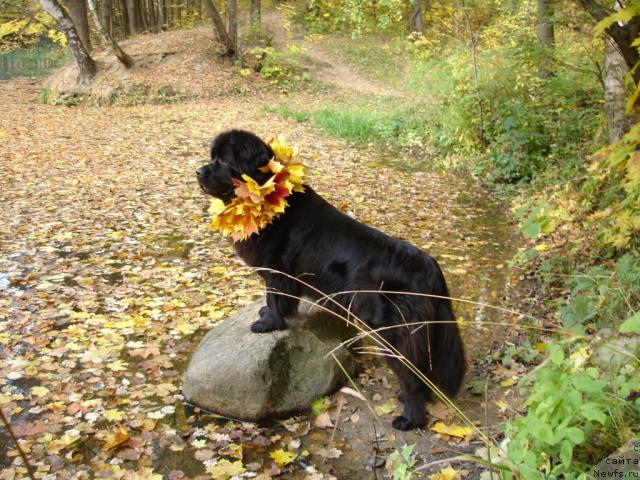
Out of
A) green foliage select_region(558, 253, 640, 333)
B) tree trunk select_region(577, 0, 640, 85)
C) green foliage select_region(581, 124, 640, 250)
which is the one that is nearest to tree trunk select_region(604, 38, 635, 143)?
green foliage select_region(581, 124, 640, 250)

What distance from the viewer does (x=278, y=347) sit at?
399 cm

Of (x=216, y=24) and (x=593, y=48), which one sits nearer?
(x=593, y=48)

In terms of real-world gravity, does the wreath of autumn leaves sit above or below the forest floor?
above

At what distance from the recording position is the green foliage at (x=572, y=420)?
1879 millimetres

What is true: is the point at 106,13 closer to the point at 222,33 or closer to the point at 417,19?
→ the point at 222,33

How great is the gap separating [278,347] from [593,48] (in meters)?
6.45

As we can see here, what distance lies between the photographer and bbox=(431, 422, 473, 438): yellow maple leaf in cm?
344

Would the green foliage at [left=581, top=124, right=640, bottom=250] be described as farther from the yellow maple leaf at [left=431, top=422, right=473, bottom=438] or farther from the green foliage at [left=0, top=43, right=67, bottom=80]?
the green foliage at [left=0, top=43, right=67, bottom=80]

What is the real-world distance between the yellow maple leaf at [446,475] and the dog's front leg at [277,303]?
1571mm

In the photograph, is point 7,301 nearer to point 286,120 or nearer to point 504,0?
point 286,120

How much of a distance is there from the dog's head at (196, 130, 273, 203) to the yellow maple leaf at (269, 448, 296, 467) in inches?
72.9

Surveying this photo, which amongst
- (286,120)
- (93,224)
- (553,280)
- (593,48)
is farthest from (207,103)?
(553,280)

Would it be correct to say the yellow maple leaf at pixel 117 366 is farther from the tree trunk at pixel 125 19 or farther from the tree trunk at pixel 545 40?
the tree trunk at pixel 125 19

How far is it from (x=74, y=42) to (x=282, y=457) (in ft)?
59.2
